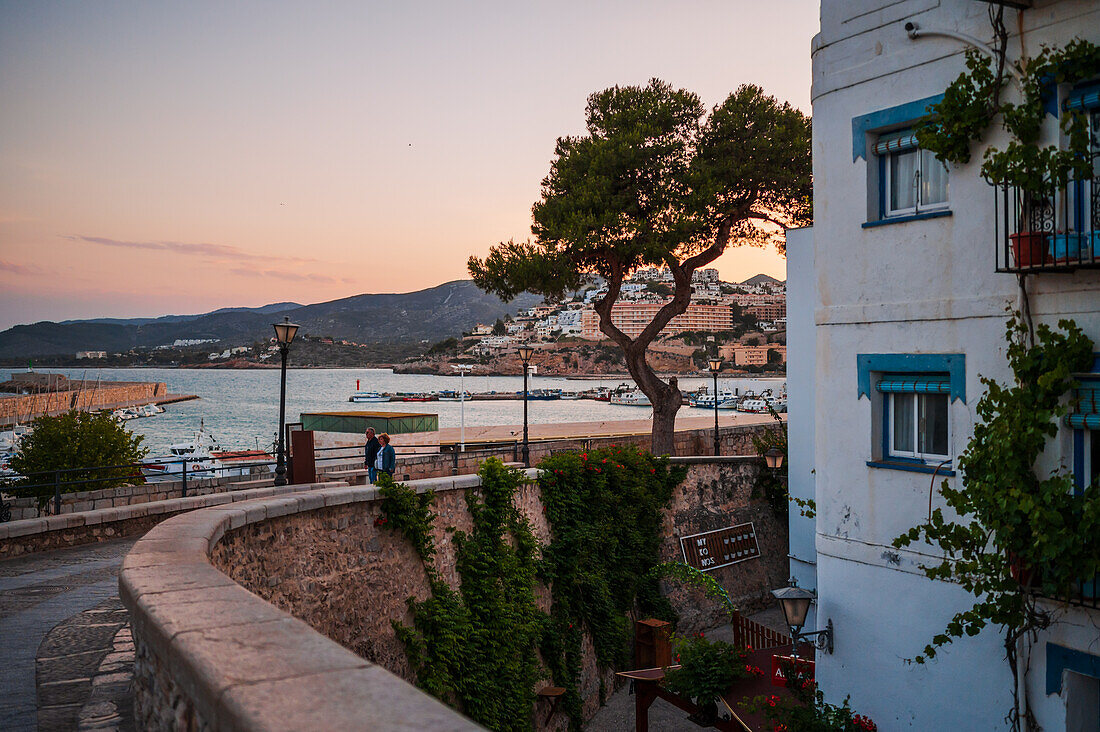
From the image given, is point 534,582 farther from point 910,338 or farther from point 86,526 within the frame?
point 910,338

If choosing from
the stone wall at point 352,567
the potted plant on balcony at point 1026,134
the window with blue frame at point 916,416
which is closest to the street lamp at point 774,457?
the stone wall at point 352,567

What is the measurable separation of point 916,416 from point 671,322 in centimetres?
14581

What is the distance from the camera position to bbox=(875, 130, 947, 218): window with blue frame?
949 centimetres

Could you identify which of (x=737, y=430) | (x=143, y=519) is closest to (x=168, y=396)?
(x=737, y=430)

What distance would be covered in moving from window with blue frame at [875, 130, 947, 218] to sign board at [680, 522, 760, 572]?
463 inches

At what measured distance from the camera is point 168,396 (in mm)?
144125

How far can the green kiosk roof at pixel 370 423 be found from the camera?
2641cm

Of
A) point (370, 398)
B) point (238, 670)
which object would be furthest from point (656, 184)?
point (370, 398)

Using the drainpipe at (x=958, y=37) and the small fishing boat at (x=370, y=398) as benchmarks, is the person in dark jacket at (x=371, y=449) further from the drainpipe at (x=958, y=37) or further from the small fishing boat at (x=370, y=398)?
the small fishing boat at (x=370, y=398)

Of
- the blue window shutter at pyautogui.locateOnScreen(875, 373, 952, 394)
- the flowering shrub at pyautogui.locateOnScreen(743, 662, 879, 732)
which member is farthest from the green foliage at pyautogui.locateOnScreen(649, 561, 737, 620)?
the blue window shutter at pyautogui.locateOnScreen(875, 373, 952, 394)

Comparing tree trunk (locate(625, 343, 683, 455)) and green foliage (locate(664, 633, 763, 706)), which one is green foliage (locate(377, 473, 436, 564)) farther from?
tree trunk (locate(625, 343, 683, 455))

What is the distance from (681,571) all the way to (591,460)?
13.0ft

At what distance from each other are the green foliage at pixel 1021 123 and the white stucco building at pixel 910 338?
0.18 metres

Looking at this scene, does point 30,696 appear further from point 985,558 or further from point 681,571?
point 681,571
